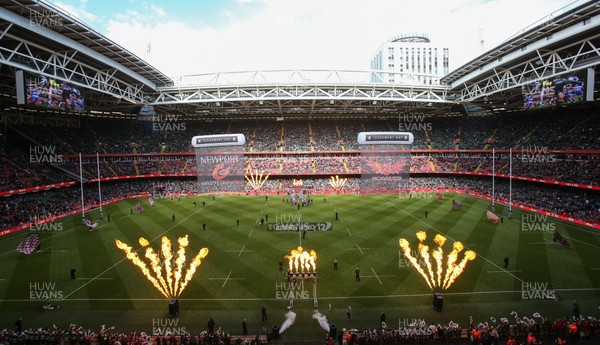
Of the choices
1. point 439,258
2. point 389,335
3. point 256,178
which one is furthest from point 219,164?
point 389,335

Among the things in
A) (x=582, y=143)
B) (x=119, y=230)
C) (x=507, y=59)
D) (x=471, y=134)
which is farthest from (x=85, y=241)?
(x=471, y=134)

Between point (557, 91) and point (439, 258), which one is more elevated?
point (557, 91)

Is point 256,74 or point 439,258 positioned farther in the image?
point 256,74

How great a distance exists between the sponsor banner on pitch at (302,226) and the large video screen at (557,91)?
86.9 feet

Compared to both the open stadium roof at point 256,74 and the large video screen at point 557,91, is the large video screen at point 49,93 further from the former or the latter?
the large video screen at point 557,91

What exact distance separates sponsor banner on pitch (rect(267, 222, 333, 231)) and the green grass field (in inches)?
48.6

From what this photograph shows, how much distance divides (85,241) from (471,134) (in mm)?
64253

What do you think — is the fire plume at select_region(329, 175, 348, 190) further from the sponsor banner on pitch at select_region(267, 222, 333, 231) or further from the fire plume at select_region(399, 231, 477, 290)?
the fire plume at select_region(399, 231, 477, 290)

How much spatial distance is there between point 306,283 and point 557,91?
A: 31.8 meters

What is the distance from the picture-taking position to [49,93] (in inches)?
1056

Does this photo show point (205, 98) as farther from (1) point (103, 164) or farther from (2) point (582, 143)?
(2) point (582, 143)

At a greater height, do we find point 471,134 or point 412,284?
point 471,134

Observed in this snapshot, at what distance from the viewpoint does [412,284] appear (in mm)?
18594

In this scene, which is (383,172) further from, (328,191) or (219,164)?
(219,164)
